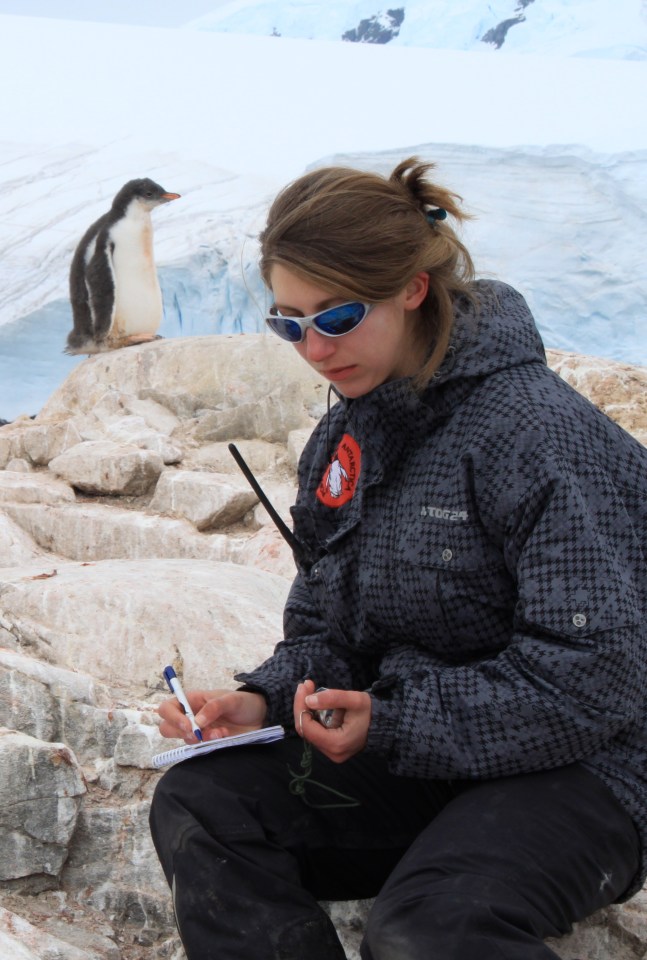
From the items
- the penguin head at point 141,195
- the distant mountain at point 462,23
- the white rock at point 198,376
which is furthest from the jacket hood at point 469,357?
the distant mountain at point 462,23

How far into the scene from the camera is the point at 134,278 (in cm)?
818

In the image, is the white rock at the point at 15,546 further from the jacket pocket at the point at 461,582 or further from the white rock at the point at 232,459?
the jacket pocket at the point at 461,582

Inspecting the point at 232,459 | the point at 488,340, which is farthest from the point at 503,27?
the point at 488,340

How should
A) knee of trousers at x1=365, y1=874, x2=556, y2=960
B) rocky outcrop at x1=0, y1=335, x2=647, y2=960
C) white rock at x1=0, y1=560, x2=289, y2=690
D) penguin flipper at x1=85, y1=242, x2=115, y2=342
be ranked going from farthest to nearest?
penguin flipper at x1=85, y1=242, x2=115, y2=342, white rock at x1=0, y1=560, x2=289, y2=690, rocky outcrop at x1=0, y1=335, x2=647, y2=960, knee of trousers at x1=365, y1=874, x2=556, y2=960

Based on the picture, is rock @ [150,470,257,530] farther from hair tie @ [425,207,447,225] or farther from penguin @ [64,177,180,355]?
penguin @ [64,177,180,355]

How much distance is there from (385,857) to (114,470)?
347cm

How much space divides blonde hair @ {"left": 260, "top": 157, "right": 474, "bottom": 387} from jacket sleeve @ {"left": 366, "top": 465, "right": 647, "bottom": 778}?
0.28 meters

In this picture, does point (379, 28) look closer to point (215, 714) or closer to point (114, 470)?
point (114, 470)

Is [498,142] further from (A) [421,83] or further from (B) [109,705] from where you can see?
(B) [109,705]

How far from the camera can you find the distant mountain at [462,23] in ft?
34.4

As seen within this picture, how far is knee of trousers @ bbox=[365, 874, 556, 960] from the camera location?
1106 millimetres

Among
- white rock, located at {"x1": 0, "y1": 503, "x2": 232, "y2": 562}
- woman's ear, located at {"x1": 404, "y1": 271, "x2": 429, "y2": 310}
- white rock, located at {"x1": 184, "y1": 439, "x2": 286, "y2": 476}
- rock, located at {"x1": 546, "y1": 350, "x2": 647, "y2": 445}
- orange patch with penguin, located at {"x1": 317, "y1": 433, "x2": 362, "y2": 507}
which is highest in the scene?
woman's ear, located at {"x1": 404, "y1": 271, "x2": 429, "y2": 310}

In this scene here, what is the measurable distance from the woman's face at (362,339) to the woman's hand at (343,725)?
1.41ft

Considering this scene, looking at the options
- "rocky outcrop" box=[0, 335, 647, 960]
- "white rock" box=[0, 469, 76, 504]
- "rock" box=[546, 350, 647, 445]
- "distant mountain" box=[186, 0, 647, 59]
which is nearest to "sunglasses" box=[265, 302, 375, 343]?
"rocky outcrop" box=[0, 335, 647, 960]
